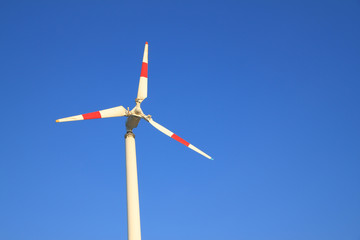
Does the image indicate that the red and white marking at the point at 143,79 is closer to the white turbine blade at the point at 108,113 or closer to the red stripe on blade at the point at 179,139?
the white turbine blade at the point at 108,113

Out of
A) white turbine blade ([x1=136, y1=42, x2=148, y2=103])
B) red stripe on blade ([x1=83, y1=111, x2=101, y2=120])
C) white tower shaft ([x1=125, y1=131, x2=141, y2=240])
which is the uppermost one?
white turbine blade ([x1=136, y1=42, x2=148, y2=103])

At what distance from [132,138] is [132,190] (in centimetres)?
480

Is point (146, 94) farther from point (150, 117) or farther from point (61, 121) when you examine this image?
point (61, 121)

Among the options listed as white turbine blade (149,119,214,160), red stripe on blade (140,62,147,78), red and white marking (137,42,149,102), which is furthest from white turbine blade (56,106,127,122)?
red stripe on blade (140,62,147,78)

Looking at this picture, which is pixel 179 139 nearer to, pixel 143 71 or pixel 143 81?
pixel 143 81

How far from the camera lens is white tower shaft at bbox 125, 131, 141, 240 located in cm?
2702

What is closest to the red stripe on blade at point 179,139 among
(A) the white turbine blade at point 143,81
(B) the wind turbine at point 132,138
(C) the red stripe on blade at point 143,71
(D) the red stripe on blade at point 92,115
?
(B) the wind turbine at point 132,138

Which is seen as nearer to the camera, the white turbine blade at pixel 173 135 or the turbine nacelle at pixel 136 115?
the turbine nacelle at pixel 136 115

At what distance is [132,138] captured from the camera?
30.9 meters

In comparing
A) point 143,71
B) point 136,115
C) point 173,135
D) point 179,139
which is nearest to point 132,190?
point 136,115

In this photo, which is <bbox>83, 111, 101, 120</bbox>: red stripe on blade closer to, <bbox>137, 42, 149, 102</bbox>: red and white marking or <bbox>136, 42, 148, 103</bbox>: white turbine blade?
<bbox>136, 42, 148, 103</bbox>: white turbine blade

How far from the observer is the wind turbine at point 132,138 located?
2746cm

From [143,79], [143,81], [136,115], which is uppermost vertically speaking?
[143,79]

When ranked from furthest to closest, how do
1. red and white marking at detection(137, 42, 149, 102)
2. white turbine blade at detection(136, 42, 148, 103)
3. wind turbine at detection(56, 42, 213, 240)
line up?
red and white marking at detection(137, 42, 149, 102) → white turbine blade at detection(136, 42, 148, 103) → wind turbine at detection(56, 42, 213, 240)
